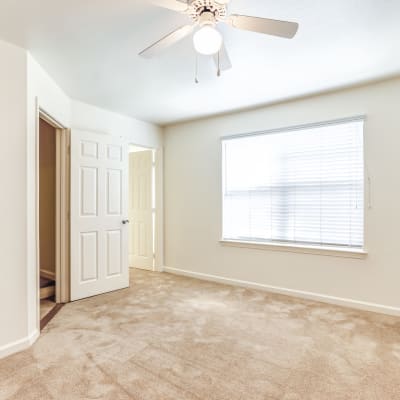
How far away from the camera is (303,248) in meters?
3.48

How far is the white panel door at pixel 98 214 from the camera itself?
347cm

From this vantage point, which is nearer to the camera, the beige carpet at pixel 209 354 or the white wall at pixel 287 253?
the beige carpet at pixel 209 354

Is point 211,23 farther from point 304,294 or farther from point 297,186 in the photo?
point 304,294

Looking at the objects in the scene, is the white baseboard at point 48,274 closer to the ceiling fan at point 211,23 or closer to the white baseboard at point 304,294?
the white baseboard at point 304,294

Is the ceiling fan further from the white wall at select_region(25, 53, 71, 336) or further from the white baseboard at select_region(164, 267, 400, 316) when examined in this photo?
the white baseboard at select_region(164, 267, 400, 316)

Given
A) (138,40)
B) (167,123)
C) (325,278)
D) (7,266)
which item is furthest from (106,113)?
(325,278)

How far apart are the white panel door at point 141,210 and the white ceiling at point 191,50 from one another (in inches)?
58.3

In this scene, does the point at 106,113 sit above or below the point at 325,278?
above

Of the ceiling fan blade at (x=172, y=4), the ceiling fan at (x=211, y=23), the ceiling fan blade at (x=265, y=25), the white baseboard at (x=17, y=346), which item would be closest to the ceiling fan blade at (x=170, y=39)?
the ceiling fan at (x=211, y=23)

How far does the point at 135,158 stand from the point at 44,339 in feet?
10.8

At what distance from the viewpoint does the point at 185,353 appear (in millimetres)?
2227

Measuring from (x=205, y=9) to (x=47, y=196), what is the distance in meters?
3.34

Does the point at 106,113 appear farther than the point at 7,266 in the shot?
Yes

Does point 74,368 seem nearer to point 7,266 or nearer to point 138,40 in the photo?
point 7,266
